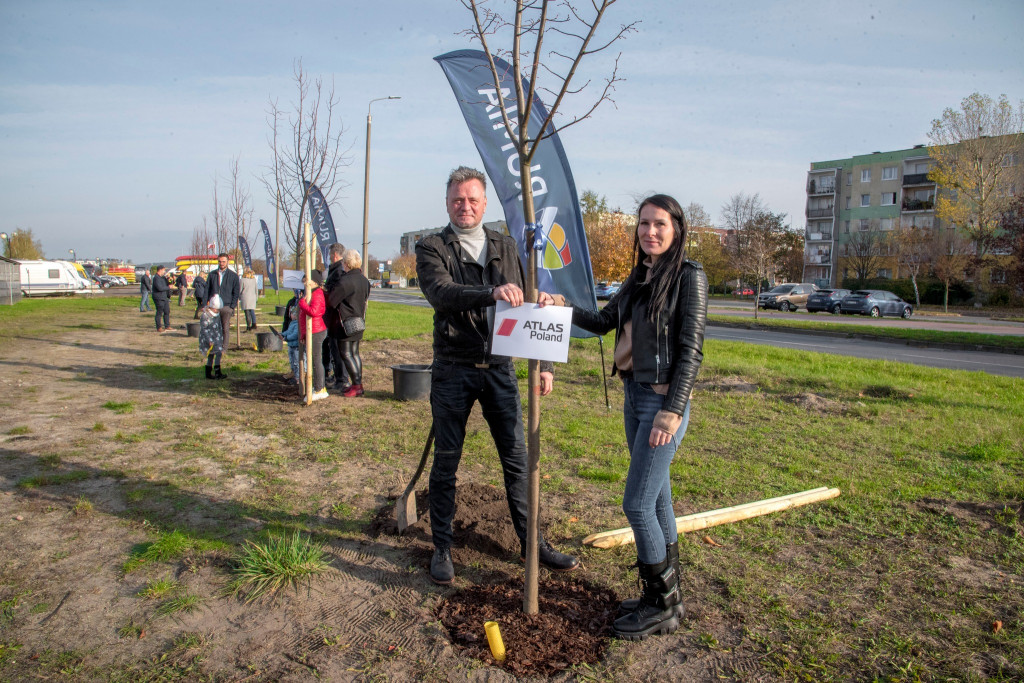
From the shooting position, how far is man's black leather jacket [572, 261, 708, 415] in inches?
106

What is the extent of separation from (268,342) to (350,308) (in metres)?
6.06

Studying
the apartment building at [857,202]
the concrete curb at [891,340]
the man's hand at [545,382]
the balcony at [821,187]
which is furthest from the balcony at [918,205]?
the man's hand at [545,382]

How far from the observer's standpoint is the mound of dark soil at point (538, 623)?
2.73 meters

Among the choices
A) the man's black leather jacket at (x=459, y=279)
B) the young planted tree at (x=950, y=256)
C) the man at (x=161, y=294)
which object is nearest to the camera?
the man's black leather jacket at (x=459, y=279)

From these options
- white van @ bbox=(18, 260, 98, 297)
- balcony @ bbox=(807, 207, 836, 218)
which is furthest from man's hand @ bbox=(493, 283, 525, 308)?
balcony @ bbox=(807, 207, 836, 218)

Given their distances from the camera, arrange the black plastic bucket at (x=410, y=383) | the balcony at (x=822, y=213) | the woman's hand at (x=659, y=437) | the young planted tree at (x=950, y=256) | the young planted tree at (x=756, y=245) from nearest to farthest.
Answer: the woman's hand at (x=659, y=437) < the black plastic bucket at (x=410, y=383) < the young planted tree at (x=756, y=245) < the young planted tree at (x=950, y=256) < the balcony at (x=822, y=213)

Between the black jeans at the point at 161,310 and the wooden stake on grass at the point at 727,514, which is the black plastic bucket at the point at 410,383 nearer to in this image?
the wooden stake on grass at the point at 727,514

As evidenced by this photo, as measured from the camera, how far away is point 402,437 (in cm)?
637

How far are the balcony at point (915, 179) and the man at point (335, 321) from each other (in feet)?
224

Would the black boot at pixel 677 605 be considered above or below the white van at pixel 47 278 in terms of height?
below

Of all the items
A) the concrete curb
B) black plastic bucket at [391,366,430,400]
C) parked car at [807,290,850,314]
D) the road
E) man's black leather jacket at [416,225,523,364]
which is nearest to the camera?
man's black leather jacket at [416,225,523,364]

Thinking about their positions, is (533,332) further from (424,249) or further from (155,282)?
(155,282)

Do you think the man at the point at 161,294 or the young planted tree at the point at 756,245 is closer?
the man at the point at 161,294

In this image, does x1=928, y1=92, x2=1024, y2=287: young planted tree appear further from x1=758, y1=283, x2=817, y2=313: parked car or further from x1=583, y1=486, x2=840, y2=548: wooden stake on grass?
x1=583, y1=486, x2=840, y2=548: wooden stake on grass
